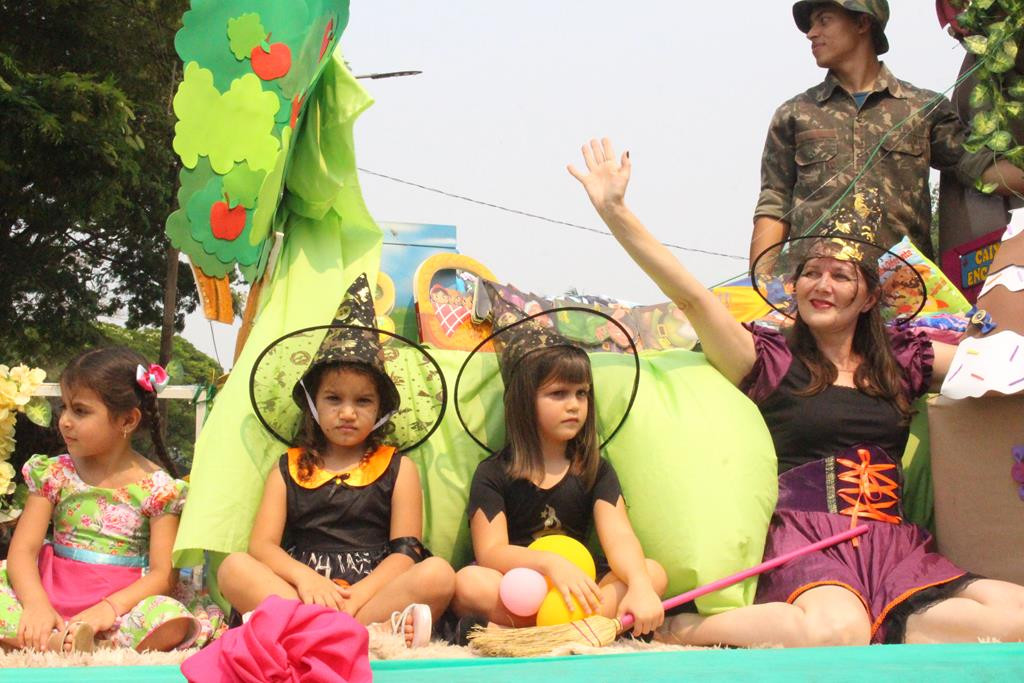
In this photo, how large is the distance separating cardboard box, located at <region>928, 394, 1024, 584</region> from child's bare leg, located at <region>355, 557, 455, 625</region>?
988mm

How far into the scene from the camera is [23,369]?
270 centimetres

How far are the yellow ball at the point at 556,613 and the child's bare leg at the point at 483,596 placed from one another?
40 millimetres

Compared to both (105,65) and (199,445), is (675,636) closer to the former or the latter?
(199,445)

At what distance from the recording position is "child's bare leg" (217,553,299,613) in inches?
89.1

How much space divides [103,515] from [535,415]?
0.93 meters

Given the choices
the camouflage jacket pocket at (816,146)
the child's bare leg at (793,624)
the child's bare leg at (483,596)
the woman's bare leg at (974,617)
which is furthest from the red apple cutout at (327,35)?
the woman's bare leg at (974,617)

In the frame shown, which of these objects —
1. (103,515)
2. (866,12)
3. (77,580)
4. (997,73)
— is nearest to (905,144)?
(866,12)

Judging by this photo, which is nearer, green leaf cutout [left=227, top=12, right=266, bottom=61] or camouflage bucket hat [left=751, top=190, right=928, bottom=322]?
camouflage bucket hat [left=751, top=190, right=928, bottom=322]

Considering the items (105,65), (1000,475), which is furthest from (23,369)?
(105,65)

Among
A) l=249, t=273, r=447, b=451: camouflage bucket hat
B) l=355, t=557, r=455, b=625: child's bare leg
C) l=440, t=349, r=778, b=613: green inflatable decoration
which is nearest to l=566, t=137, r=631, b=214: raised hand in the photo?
l=440, t=349, r=778, b=613: green inflatable decoration

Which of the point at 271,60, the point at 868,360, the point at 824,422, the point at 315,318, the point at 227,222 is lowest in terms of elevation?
the point at 824,422

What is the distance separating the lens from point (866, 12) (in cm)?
338

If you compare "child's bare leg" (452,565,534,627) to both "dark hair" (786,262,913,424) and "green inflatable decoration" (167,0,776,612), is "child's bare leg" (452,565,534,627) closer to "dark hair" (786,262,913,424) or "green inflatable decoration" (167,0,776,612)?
"green inflatable decoration" (167,0,776,612)

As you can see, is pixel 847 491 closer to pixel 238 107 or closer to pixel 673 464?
pixel 673 464
